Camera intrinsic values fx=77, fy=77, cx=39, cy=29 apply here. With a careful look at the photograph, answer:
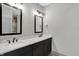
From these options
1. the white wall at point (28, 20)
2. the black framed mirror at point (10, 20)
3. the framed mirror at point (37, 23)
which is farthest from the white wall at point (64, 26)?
the black framed mirror at point (10, 20)

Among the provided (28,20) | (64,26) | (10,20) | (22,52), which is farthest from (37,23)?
(22,52)

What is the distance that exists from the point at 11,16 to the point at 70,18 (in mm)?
2255

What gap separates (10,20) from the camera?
2.07 m

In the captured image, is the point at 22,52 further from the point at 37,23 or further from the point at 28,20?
the point at 37,23

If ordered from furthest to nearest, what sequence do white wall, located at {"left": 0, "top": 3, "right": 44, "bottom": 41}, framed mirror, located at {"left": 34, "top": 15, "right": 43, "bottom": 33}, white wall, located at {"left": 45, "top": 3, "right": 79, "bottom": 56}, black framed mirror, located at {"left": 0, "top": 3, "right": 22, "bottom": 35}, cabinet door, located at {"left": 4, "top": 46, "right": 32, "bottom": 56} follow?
1. framed mirror, located at {"left": 34, "top": 15, "right": 43, "bottom": 33}
2. white wall, located at {"left": 45, "top": 3, "right": 79, "bottom": 56}
3. white wall, located at {"left": 0, "top": 3, "right": 44, "bottom": 41}
4. black framed mirror, located at {"left": 0, "top": 3, "right": 22, "bottom": 35}
5. cabinet door, located at {"left": 4, "top": 46, "right": 32, "bottom": 56}

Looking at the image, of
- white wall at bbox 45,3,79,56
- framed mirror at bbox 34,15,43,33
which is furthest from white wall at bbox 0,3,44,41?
white wall at bbox 45,3,79,56

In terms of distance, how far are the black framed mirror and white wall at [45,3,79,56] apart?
6.07 feet

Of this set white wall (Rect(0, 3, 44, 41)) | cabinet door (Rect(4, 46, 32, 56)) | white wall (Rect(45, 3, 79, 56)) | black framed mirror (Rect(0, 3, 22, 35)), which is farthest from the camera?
white wall (Rect(45, 3, 79, 56))

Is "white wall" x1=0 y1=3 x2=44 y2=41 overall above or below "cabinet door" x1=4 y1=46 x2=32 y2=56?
above

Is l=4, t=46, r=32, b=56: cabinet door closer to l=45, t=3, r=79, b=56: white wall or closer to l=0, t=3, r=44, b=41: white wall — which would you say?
l=0, t=3, r=44, b=41: white wall

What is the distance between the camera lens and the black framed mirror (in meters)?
1.86

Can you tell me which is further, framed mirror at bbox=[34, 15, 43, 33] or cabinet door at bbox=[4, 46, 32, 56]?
framed mirror at bbox=[34, 15, 43, 33]

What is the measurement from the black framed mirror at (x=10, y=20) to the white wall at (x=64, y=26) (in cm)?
185

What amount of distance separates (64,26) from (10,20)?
2.25m
